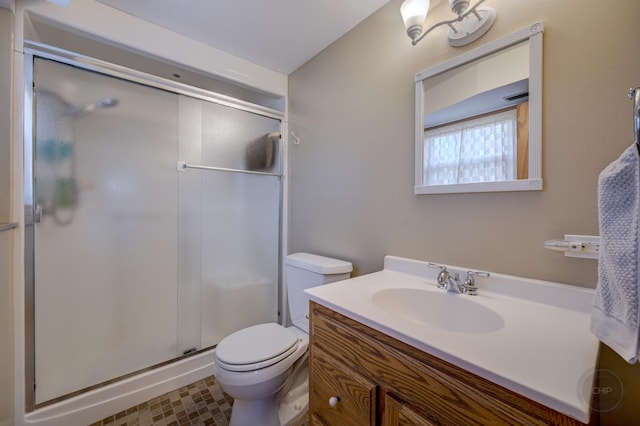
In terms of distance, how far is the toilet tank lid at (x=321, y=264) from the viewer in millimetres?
1416

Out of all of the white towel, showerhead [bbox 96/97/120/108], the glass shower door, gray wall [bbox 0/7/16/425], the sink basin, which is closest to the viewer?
the white towel

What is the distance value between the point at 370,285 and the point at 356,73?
1215 millimetres

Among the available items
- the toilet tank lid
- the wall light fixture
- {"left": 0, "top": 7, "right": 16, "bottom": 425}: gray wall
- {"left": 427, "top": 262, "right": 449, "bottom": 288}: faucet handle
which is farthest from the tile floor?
the wall light fixture

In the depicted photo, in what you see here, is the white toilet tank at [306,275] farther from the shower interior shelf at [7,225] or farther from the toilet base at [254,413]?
the shower interior shelf at [7,225]

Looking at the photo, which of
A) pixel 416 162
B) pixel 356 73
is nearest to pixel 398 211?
pixel 416 162

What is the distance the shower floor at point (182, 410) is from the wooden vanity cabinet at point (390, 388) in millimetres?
715

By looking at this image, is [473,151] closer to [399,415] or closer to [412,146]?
[412,146]

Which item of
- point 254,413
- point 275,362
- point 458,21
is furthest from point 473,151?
point 254,413

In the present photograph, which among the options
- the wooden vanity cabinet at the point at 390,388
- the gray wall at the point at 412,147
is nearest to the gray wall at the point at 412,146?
the gray wall at the point at 412,147

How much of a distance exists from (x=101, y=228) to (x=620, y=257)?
207cm

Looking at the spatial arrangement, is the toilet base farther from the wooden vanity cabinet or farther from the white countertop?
the white countertop

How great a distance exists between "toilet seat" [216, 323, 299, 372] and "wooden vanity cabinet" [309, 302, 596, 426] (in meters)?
0.28

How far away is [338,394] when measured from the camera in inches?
→ 34.1

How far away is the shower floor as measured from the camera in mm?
1375
